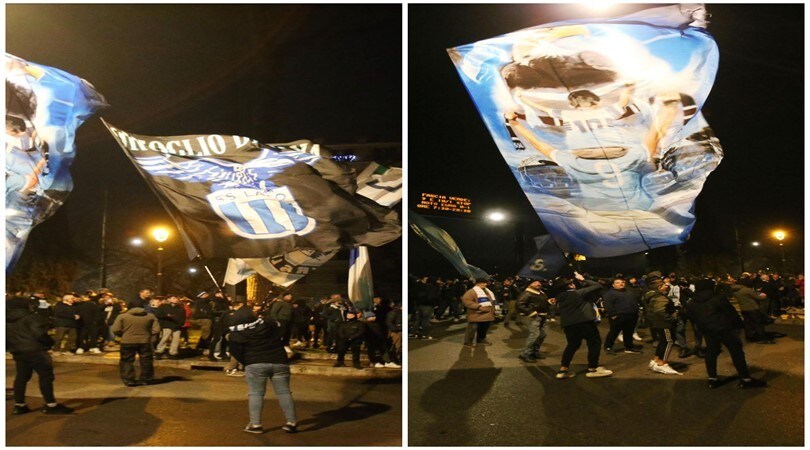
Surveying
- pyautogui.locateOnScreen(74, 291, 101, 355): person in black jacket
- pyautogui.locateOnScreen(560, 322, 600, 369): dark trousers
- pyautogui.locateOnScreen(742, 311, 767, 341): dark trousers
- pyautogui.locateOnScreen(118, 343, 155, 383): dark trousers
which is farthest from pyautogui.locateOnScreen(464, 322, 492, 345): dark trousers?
pyautogui.locateOnScreen(74, 291, 101, 355): person in black jacket

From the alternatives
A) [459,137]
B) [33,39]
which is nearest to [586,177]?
[459,137]

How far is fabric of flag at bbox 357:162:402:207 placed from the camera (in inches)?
208

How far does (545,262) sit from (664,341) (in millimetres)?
1192

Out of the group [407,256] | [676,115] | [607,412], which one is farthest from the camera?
[676,115]

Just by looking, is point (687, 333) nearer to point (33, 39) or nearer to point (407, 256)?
point (407, 256)

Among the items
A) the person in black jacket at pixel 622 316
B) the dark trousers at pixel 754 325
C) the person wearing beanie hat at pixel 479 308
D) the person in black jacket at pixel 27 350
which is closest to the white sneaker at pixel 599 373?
the person in black jacket at pixel 622 316

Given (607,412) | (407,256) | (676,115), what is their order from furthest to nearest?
(676,115), (407,256), (607,412)

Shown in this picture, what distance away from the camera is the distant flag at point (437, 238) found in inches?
192

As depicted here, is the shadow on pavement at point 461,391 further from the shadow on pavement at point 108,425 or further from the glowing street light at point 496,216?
the shadow on pavement at point 108,425

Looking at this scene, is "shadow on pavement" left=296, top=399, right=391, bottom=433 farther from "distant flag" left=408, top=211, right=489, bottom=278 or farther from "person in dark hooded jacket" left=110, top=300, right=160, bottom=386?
"person in dark hooded jacket" left=110, top=300, right=160, bottom=386

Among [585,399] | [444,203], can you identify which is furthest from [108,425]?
[585,399]

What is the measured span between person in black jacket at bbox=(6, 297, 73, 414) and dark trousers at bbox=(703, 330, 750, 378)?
5392mm

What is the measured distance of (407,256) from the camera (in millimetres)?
4805

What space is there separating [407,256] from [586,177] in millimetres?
1806
